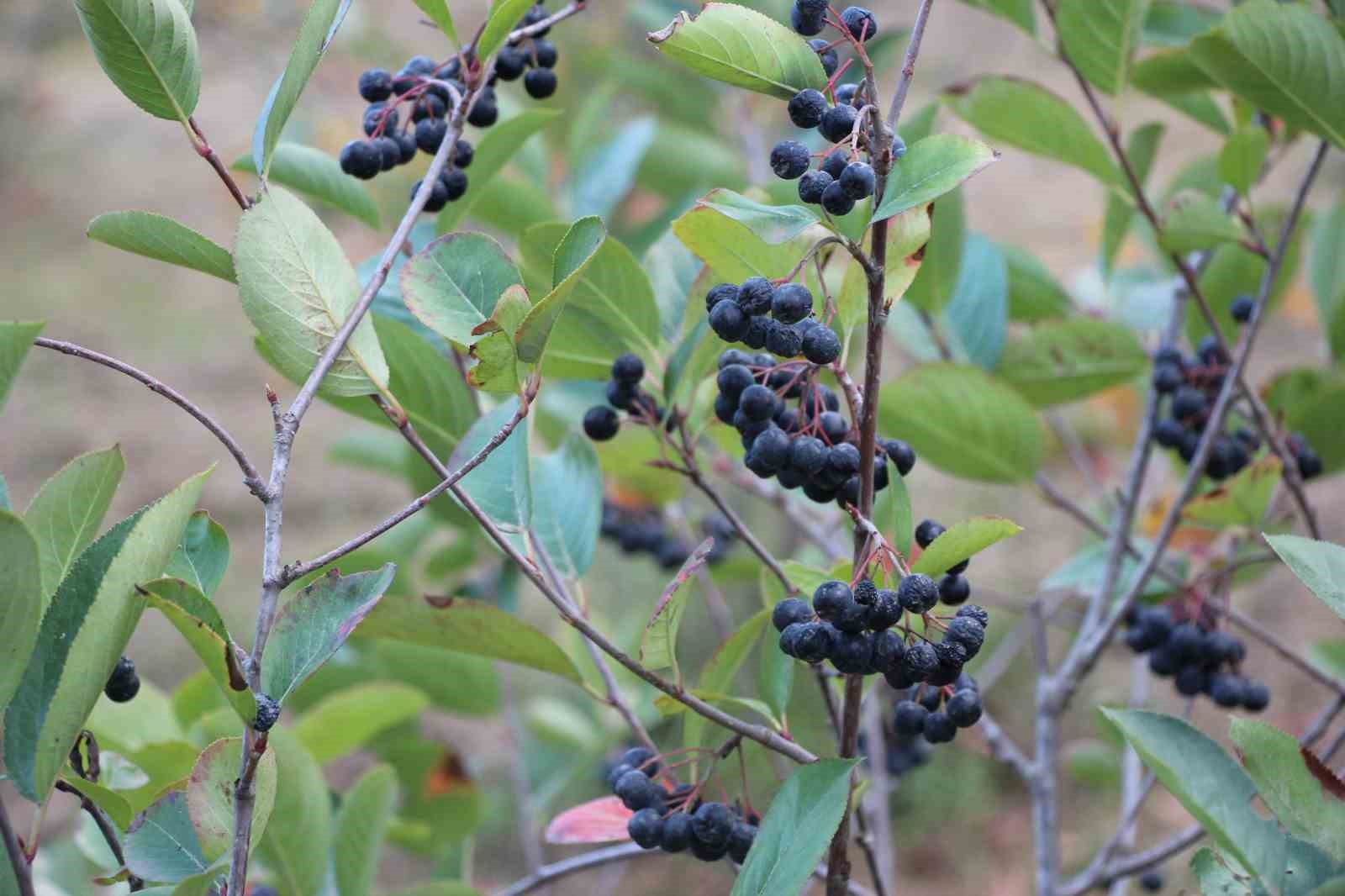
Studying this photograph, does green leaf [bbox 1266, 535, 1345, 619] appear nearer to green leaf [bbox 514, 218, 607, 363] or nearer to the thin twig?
green leaf [bbox 514, 218, 607, 363]

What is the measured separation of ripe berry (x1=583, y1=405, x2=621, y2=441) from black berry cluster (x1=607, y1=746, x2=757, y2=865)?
24 centimetres

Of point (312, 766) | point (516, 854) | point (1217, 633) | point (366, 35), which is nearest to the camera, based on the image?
point (312, 766)

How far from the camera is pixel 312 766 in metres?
0.93

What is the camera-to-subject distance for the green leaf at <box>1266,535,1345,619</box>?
2.05ft

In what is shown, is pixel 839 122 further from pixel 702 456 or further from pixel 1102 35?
pixel 702 456

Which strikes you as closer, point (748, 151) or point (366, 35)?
point (748, 151)

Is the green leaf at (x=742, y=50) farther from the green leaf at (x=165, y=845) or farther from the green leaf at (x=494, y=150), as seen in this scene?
the green leaf at (x=165, y=845)

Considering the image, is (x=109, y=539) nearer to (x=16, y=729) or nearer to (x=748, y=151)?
(x=16, y=729)

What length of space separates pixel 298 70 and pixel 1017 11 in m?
0.70

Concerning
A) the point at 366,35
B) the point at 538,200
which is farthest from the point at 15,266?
the point at 538,200

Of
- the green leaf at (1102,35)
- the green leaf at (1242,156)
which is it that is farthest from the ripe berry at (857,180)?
the green leaf at (1242,156)

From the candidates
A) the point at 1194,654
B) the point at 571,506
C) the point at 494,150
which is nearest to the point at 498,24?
the point at 494,150

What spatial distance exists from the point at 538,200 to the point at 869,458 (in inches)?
30.8

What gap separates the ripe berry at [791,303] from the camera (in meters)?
0.61
